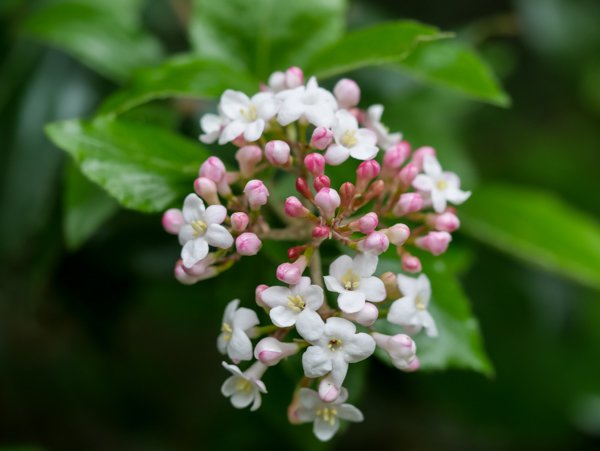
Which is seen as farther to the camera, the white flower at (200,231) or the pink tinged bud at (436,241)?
the pink tinged bud at (436,241)

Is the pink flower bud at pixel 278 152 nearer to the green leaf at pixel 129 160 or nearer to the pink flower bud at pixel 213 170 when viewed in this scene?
the pink flower bud at pixel 213 170

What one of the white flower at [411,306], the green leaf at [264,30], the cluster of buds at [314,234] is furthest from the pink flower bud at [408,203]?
the green leaf at [264,30]

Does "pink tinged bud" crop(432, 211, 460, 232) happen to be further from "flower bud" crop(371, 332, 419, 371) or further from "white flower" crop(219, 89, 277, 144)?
"white flower" crop(219, 89, 277, 144)

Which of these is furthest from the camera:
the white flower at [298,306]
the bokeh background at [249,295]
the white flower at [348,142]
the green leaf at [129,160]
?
the bokeh background at [249,295]

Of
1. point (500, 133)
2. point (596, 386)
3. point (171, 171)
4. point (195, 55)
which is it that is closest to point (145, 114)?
point (195, 55)

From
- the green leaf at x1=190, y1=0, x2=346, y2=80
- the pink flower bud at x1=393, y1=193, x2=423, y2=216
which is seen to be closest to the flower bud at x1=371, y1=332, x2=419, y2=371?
the pink flower bud at x1=393, y1=193, x2=423, y2=216

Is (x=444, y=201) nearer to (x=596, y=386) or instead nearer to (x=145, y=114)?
(x=145, y=114)

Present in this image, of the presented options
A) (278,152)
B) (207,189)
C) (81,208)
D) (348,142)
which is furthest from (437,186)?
(81,208)

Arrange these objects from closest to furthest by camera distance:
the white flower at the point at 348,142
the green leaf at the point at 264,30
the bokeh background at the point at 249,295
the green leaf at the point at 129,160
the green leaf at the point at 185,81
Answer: the white flower at the point at 348,142 → the green leaf at the point at 129,160 → the green leaf at the point at 185,81 → the green leaf at the point at 264,30 → the bokeh background at the point at 249,295
